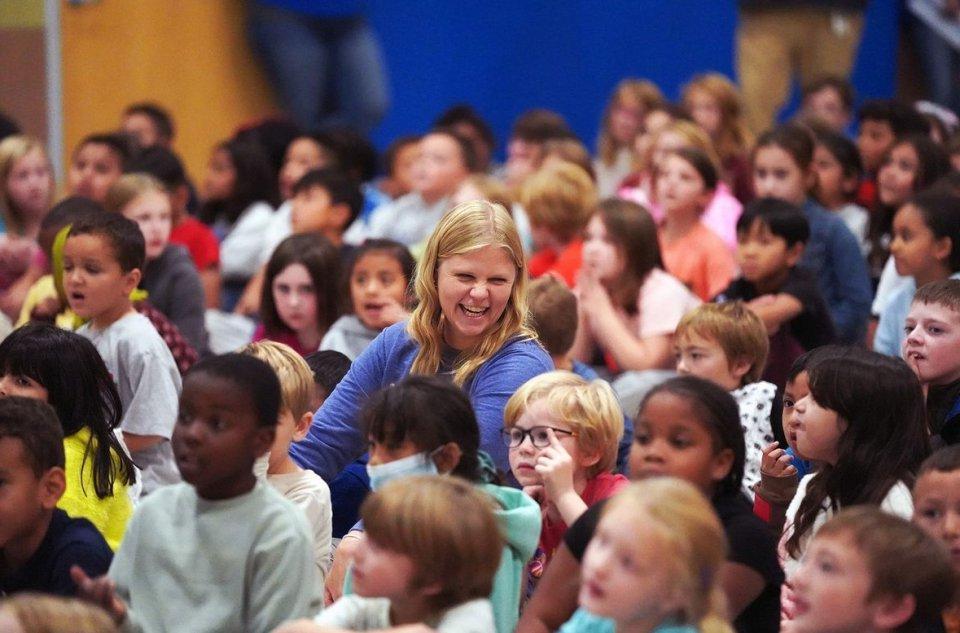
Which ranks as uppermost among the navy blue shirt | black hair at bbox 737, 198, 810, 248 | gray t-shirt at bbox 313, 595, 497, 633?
black hair at bbox 737, 198, 810, 248

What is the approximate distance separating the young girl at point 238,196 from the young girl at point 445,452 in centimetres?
419

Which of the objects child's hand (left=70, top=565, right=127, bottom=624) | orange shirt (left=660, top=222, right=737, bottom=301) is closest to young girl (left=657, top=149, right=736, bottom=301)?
orange shirt (left=660, top=222, right=737, bottom=301)

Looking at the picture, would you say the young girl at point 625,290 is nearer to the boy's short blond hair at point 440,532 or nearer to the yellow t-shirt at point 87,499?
the yellow t-shirt at point 87,499

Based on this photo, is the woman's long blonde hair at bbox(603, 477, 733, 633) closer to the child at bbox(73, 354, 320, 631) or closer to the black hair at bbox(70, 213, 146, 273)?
the child at bbox(73, 354, 320, 631)

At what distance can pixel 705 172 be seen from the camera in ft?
20.3

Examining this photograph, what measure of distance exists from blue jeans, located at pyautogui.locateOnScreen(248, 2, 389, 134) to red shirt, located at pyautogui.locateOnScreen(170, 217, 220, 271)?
7.81 ft

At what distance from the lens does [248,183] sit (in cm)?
759

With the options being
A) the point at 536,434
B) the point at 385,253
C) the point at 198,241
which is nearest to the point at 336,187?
the point at 198,241

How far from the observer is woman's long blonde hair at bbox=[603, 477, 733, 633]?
7.88 ft

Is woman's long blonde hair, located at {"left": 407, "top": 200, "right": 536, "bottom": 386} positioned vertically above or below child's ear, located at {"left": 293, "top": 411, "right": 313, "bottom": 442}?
above

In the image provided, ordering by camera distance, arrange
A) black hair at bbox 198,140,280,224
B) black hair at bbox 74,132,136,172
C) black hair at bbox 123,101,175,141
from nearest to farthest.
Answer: black hair at bbox 74,132,136,172 < black hair at bbox 198,140,280,224 < black hair at bbox 123,101,175,141

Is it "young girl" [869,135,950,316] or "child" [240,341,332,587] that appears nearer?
"child" [240,341,332,587]

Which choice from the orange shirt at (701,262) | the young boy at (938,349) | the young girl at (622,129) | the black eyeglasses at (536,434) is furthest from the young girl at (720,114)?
the black eyeglasses at (536,434)

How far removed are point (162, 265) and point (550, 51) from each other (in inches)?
211
